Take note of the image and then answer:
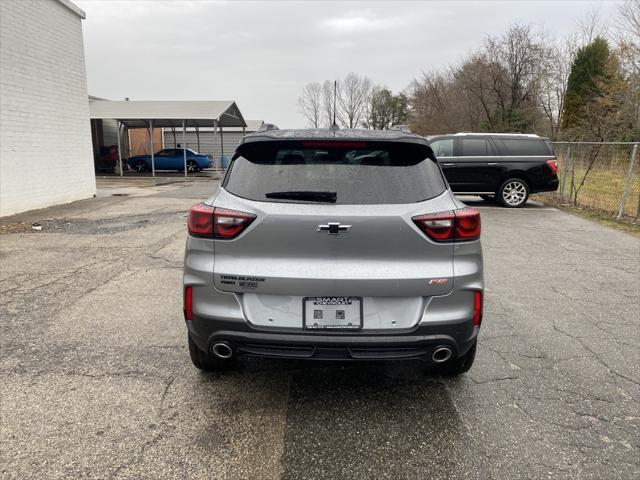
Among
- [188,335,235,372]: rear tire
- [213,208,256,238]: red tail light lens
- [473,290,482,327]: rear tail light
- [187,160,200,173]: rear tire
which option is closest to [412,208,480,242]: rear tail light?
[473,290,482,327]: rear tail light

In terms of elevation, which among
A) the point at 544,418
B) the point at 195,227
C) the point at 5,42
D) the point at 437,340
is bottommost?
the point at 544,418

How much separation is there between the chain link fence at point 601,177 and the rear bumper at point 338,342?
9.47 metres

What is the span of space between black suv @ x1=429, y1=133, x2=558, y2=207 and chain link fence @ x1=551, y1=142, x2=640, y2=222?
70 cm

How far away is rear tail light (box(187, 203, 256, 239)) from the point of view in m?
2.46

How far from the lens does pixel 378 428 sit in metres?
2.62

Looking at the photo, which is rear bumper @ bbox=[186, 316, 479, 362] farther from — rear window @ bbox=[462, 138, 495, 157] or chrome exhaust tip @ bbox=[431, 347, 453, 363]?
rear window @ bbox=[462, 138, 495, 157]

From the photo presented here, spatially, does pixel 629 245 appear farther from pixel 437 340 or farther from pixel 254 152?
pixel 254 152

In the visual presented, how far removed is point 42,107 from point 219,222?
1157 cm

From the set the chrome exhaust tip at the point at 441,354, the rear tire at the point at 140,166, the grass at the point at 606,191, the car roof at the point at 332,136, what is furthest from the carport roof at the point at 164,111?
the chrome exhaust tip at the point at 441,354

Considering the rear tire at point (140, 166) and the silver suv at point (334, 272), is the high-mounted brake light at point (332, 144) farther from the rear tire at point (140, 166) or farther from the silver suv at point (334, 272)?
the rear tire at point (140, 166)

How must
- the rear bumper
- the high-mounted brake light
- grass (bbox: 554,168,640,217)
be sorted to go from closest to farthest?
the rear bumper
the high-mounted brake light
grass (bbox: 554,168,640,217)

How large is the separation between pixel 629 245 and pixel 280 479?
8.04 meters

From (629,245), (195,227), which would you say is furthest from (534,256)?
(195,227)

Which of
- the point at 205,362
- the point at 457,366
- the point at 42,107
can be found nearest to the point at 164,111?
the point at 42,107
